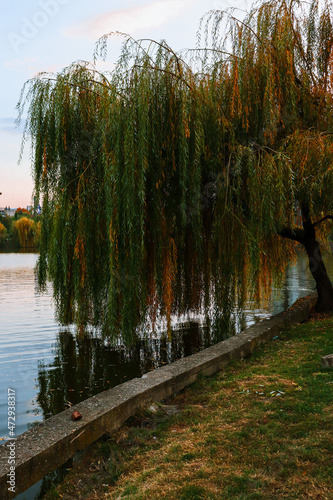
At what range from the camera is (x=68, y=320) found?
23.0ft

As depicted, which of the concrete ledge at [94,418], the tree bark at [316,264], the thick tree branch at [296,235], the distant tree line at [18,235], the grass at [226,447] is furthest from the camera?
the distant tree line at [18,235]

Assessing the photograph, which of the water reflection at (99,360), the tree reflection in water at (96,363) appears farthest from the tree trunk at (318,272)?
the tree reflection in water at (96,363)

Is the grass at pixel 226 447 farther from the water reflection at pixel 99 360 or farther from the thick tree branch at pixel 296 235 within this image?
the thick tree branch at pixel 296 235

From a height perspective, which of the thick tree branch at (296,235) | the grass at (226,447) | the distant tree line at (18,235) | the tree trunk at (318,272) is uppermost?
the distant tree line at (18,235)

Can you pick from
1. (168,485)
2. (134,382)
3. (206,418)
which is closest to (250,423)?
(206,418)

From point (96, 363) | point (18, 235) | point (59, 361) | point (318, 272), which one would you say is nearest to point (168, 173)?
point (96, 363)

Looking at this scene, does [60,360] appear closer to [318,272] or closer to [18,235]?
[318,272]

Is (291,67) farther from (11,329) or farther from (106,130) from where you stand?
(11,329)

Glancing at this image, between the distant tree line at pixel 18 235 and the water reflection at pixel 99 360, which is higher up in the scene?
the distant tree line at pixel 18 235

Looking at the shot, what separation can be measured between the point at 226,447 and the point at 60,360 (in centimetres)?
514

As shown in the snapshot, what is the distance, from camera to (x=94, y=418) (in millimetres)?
3562

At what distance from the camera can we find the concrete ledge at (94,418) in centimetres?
296

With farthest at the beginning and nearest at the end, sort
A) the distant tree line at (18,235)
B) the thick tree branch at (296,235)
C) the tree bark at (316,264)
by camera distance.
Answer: the distant tree line at (18,235)
the tree bark at (316,264)
the thick tree branch at (296,235)

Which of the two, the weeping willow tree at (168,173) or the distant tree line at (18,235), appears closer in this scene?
the weeping willow tree at (168,173)
